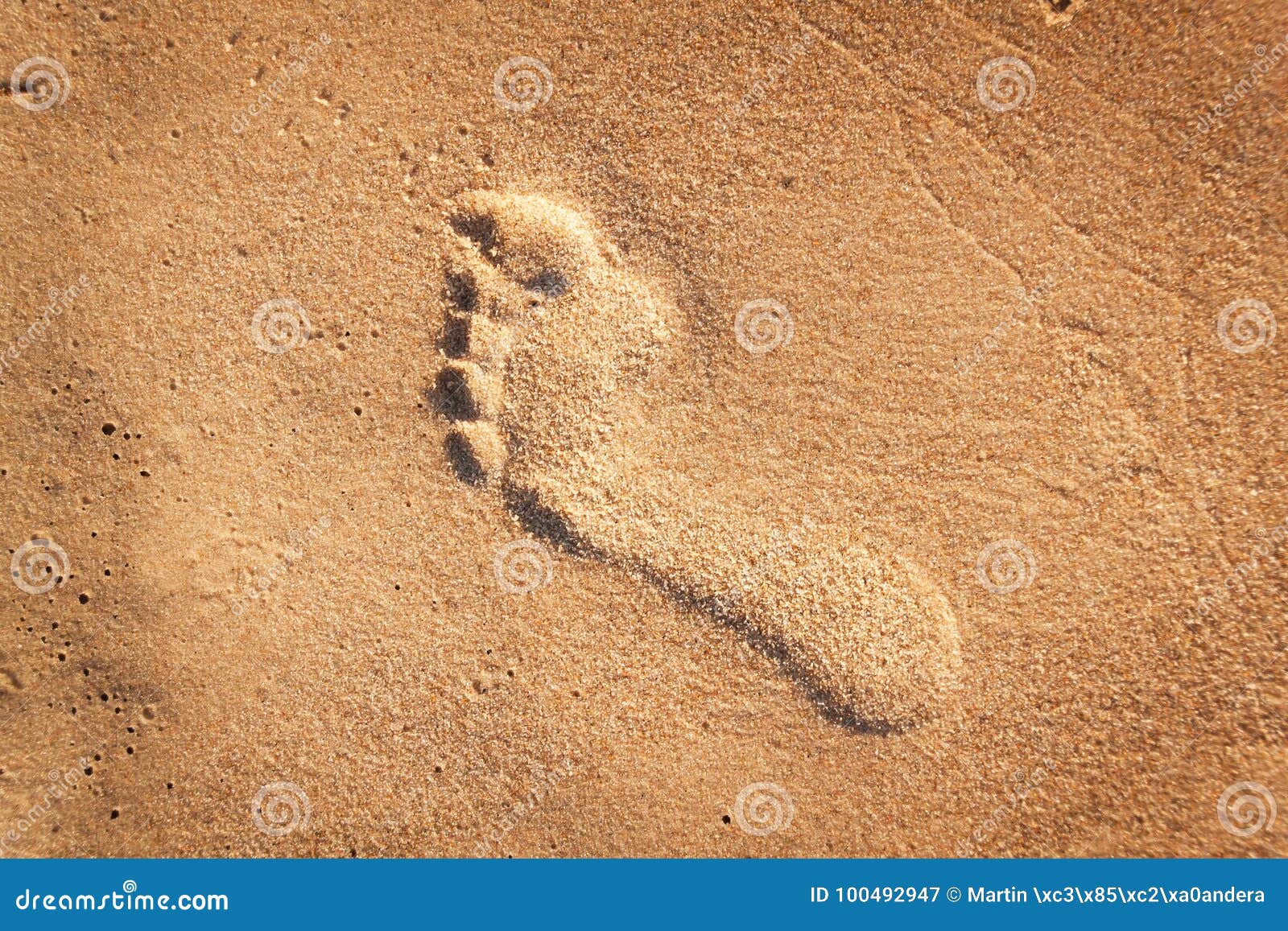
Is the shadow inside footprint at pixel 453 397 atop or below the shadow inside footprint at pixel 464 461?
atop

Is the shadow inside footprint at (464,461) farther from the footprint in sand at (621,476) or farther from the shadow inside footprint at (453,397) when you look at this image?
the shadow inside footprint at (453,397)

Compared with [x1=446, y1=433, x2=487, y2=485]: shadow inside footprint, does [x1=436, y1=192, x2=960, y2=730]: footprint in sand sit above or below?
above

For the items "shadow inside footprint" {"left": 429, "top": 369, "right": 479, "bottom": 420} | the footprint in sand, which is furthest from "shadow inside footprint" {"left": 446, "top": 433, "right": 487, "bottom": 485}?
"shadow inside footprint" {"left": 429, "top": 369, "right": 479, "bottom": 420}

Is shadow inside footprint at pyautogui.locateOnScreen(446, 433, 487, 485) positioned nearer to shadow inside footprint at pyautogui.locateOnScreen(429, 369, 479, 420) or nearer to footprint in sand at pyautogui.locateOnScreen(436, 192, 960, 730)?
footprint in sand at pyautogui.locateOnScreen(436, 192, 960, 730)

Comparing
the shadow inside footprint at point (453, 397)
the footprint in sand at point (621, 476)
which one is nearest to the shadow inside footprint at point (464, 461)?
the footprint in sand at point (621, 476)

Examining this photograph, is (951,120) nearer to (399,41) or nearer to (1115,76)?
(1115,76)
